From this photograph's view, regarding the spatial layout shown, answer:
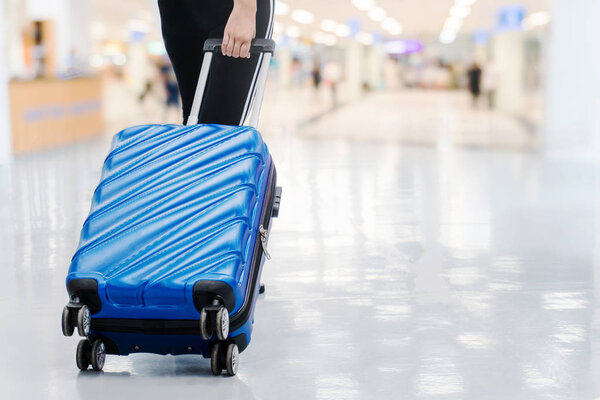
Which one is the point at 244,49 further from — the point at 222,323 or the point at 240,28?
the point at 222,323

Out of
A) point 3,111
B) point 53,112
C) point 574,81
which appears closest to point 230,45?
point 3,111

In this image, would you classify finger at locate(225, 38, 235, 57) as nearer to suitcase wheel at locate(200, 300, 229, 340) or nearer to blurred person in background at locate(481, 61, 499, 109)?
suitcase wheel at locate(200, 300, 229, 340)

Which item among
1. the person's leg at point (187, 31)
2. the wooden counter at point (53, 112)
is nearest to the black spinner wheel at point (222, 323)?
the person's leg at point (187, 31)

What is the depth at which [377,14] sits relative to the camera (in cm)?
3553

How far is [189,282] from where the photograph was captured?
84.7 inches

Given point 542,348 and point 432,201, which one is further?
point 432,201

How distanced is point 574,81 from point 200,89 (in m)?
8.01

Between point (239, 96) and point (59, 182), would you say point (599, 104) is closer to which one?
point (59, 182)

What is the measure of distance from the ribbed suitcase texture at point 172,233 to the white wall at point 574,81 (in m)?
7.74

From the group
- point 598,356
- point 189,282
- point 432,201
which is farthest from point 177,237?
point 432,201

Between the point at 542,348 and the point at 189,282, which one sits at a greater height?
the point at 189,282

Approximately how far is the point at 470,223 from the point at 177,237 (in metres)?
3.20

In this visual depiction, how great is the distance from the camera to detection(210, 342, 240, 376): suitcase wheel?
2.27 m

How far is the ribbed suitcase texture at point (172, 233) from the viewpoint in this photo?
218 cm
